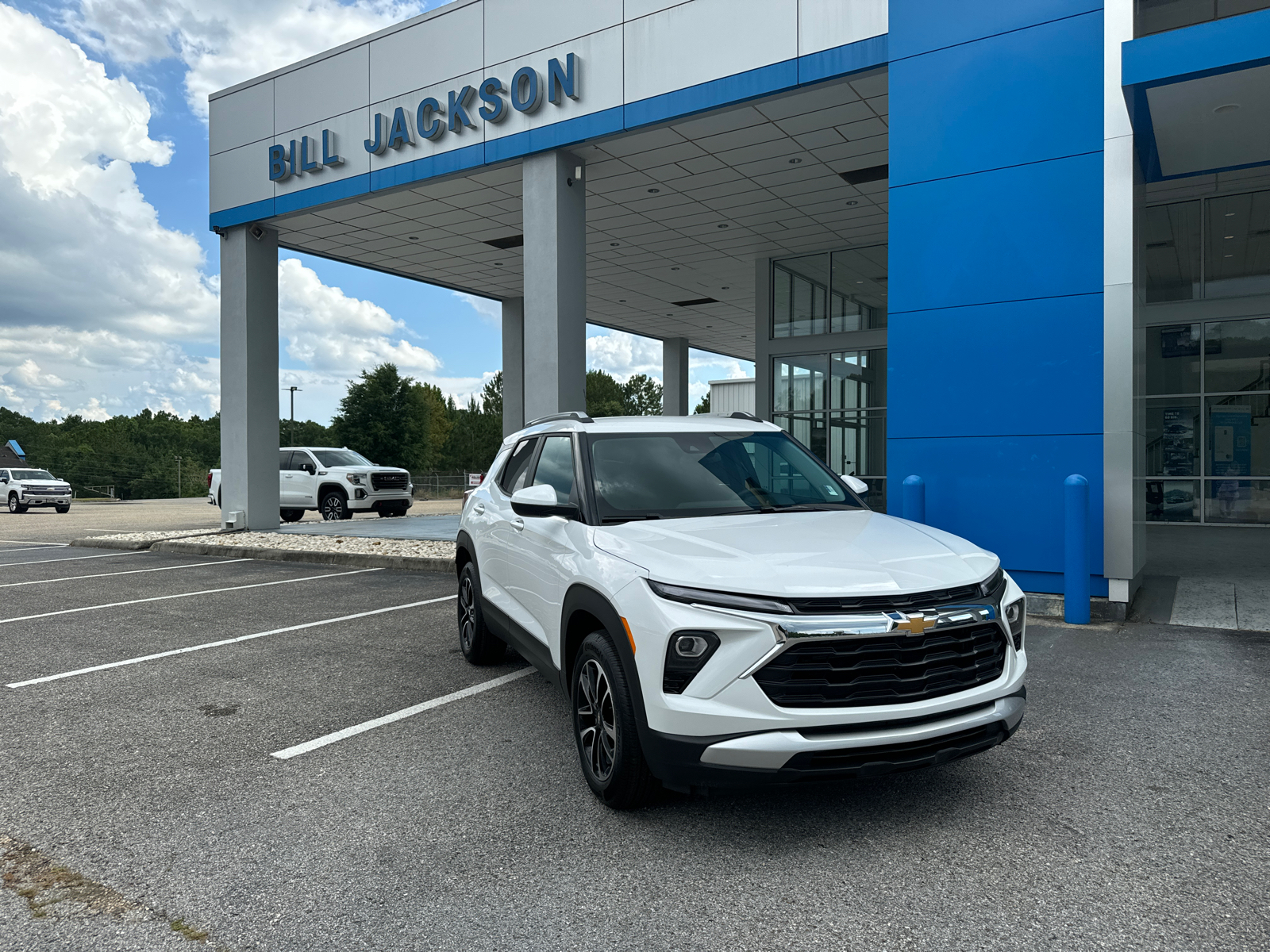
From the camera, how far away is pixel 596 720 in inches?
150

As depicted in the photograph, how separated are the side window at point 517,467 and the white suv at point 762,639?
4.07 ft

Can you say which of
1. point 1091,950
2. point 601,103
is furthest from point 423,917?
point 601,103

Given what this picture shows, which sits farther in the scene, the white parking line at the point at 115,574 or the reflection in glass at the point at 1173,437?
the reflection in glass at the point at 1173,437

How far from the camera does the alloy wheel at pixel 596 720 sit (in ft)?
12.1

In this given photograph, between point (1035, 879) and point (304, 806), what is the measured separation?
2947 millimetres

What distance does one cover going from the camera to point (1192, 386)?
1641 cm

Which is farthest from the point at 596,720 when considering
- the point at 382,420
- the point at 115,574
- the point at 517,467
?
the point at 382,420

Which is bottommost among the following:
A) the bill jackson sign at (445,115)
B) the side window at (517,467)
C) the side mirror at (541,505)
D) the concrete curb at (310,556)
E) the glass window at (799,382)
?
the concrete curb at (310,556)

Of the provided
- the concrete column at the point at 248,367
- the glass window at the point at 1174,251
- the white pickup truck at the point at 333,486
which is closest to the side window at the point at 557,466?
the concrete column at the point at 248,367

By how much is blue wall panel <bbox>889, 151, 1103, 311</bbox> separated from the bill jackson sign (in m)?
4.87

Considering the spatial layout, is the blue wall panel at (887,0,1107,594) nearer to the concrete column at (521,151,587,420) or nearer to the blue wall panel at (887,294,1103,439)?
the blue wall panel at (887,294,1103,439)

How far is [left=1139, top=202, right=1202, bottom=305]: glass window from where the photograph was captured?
1536 cm

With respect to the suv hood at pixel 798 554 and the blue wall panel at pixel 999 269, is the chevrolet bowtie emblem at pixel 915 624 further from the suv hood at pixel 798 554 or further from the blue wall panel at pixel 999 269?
the blue wall panel at pixel 999 269

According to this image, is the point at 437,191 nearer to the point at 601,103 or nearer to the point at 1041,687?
the point at 601,103
